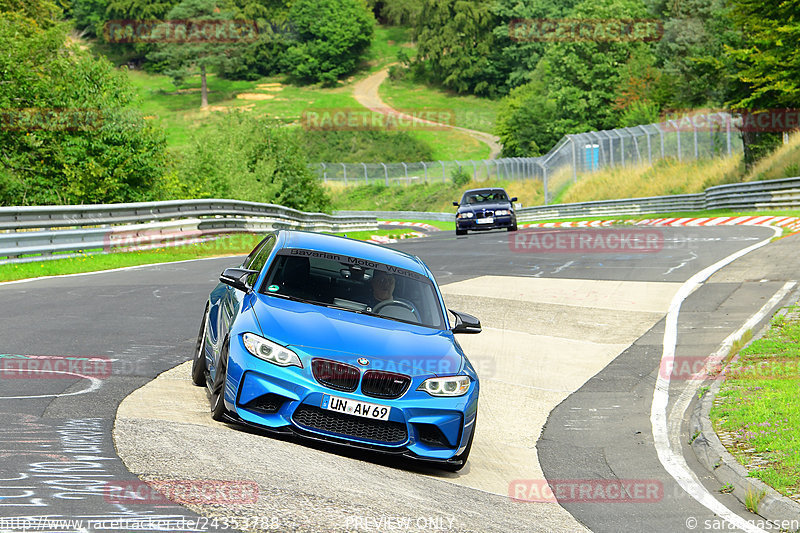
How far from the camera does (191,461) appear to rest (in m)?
6.10

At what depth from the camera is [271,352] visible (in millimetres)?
7059

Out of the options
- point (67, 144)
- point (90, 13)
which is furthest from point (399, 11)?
point (67, 144)

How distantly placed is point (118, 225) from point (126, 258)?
1.23 metres

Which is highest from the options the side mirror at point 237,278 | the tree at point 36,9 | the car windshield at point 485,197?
the tree at point 36,9

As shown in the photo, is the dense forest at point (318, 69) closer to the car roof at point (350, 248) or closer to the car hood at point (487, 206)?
the car hood at point (487, 206)

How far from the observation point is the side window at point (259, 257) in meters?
8.52

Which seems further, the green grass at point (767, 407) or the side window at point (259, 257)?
the side window at point (259, 257)

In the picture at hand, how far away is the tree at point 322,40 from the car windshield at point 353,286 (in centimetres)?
14354

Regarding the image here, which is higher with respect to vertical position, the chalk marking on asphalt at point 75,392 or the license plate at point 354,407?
the license plate at point 354,407

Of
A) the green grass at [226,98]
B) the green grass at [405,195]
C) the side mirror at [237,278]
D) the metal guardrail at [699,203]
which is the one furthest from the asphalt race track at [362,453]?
the green grass at [226,98]

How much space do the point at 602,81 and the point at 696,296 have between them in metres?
71.4

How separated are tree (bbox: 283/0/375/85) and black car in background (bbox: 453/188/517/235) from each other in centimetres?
11865

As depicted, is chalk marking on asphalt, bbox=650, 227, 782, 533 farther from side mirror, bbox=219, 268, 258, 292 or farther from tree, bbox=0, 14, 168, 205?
tree, bbox=0, 14, 168, 205

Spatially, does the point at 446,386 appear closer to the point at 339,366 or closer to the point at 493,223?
the point at 339,366
